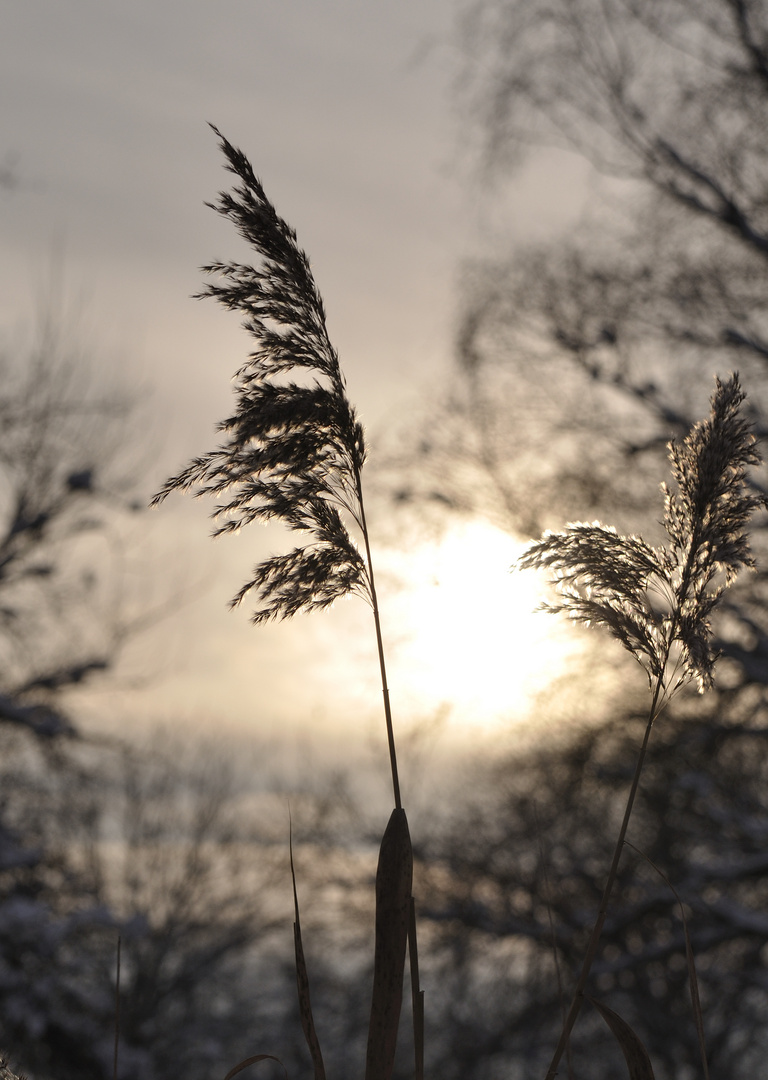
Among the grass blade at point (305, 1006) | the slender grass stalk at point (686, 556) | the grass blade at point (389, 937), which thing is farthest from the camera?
the slender grass stalk at point (686, 556)

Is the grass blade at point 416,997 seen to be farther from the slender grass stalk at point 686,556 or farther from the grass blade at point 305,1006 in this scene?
the slender grass stalk at point 686,556

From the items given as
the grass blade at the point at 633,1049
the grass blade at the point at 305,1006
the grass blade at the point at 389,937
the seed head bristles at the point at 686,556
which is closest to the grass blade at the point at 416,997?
the grass blade at the point at 389,937

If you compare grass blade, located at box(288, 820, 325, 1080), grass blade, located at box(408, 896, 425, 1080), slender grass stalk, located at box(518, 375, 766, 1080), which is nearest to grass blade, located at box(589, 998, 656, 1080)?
slender grass stalk, located at box(518, 375, 766, 1080)

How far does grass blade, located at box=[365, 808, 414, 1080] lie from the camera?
1.34 m

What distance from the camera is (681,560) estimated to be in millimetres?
1747

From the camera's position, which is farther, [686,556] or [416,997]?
[686,556]

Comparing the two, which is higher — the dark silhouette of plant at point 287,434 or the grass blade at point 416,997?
the dark silhouette of plant at point 287,434

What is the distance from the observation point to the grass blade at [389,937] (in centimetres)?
134

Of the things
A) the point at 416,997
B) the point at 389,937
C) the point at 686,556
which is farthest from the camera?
the point at 686,556

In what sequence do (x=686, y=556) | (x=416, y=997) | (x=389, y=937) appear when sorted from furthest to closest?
(x=686, y=556)
(x=416, y=997)
(x=389, y=937)

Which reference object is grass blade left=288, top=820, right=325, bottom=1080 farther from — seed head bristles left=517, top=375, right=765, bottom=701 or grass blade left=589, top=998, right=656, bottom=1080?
seed head bristles left=517, top=375, right=765, bottom=701

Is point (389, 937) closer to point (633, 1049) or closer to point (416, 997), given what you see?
point (416, 997)

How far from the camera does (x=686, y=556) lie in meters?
1.73

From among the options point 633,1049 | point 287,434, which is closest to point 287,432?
point 287,434
